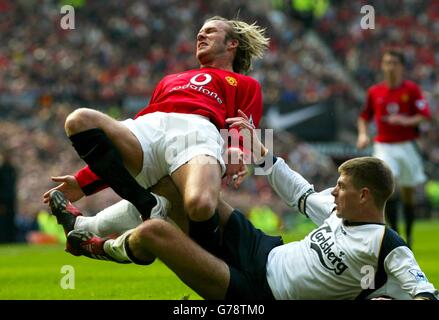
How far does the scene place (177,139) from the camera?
6.31m

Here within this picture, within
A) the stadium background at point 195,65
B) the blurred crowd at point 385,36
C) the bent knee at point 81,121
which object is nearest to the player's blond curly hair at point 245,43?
the bent knee at point 81,121

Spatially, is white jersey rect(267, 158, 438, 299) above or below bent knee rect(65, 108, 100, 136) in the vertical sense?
below

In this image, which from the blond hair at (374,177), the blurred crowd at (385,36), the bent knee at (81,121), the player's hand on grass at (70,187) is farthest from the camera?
the blurred crowd at (385,36)

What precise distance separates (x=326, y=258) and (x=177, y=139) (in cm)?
151

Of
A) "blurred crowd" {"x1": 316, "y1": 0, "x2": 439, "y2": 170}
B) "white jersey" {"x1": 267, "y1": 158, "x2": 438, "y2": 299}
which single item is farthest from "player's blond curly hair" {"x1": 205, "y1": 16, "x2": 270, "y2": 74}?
"blurred crowd" {"x1": 316, "y1": 0, "x2": 439, "y2": 170}

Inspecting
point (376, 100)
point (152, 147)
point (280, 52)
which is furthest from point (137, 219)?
point (280, 52)

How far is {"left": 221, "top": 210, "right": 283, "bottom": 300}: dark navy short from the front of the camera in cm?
540

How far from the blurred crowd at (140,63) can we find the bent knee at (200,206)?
520 inches

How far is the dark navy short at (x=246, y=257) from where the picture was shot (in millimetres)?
5398

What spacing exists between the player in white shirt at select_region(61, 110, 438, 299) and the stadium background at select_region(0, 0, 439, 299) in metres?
10.1

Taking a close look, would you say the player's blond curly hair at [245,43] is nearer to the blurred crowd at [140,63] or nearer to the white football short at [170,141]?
the white football short at [170,141]

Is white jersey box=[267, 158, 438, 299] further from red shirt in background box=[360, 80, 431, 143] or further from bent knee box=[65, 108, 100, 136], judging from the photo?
red shirt in background box=[360, 80, 431, 143]

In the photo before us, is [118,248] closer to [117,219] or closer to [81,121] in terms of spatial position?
[81,121]
